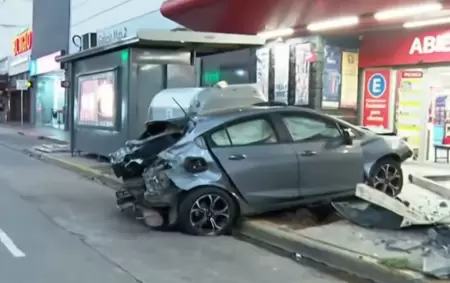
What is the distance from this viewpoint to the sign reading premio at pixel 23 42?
49.9 meters

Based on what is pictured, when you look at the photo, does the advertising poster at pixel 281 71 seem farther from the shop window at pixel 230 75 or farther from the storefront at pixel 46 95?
the storefront at pixel 46 95

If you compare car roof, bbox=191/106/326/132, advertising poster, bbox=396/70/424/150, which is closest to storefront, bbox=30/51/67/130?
→ advertising poster, bbox=396/70/424/150

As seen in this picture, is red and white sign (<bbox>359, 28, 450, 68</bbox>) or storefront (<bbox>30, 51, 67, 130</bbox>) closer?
red and white sign (<bbox>359, 28, 450, 68</bbox>)

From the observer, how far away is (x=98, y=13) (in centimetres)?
3372

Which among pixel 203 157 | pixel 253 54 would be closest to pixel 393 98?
pixel 253 54

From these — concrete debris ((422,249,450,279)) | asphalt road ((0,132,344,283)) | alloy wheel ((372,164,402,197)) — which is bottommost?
asphalt road ((0,132,344,283))

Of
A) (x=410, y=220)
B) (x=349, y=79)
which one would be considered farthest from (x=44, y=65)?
(x=410, y=220)

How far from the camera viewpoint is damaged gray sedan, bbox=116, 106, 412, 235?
912 centimetres

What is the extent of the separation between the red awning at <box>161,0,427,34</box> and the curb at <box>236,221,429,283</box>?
4.64 meters

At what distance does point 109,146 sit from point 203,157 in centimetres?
845

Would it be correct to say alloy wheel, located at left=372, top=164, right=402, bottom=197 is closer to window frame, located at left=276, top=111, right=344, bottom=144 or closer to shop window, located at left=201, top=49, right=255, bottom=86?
window frame, located at left=276, top=111, right=344, bottom=144

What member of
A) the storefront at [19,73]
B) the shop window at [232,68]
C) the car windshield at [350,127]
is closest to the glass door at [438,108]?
the shop window at [232,68]

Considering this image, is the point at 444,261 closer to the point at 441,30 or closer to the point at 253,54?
the point at 441,30

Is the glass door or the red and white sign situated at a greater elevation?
the red and white sign
